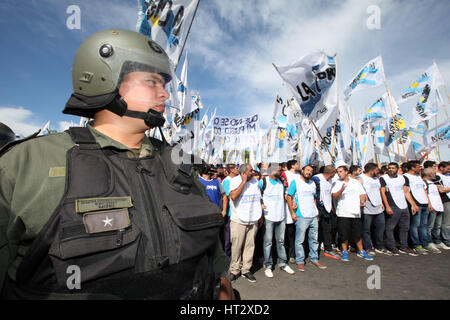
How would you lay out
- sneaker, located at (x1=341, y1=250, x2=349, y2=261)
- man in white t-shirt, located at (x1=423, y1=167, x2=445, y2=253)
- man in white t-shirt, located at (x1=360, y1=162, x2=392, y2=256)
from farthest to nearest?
man in white t-shirt, located at (x1=423, y1=167, x2=445, y2=253), man in white t-shirt, located at (x1=360, y1=162, x2=392, y2=256), sneaker, located at (x1=341, y1=250, x2=349, y2=261)

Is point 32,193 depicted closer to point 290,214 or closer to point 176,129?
point 290,214

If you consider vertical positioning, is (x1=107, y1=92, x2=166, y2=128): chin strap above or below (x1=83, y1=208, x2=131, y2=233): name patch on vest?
above

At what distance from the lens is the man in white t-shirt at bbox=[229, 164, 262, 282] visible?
4.57 meters

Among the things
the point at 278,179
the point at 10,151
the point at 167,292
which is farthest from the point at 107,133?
the point at 278,179

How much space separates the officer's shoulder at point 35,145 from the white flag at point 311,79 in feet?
20.2

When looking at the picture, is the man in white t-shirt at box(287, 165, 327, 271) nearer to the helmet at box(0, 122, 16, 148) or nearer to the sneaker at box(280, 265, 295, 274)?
the sneaker at box(280, 265, 295, 274)

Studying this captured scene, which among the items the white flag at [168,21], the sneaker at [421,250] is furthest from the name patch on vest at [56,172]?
the sneaker at [421,250]

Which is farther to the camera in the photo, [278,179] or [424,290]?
[278,179]

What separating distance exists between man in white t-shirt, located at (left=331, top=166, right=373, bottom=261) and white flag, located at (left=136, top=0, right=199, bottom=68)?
→ 4.86 meters

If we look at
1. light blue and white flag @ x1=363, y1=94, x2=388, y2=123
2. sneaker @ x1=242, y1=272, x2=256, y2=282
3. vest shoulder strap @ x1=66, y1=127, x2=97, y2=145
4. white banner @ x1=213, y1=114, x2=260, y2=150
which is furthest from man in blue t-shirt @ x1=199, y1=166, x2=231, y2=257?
light blue and white flag @ x1=363, y1=94, x2=388, y2=123

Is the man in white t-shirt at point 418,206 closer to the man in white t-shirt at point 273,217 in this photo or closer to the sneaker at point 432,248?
the sneaker at point 432,248

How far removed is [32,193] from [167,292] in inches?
27.9

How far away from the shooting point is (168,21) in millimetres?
2678

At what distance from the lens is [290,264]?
5.25 m
